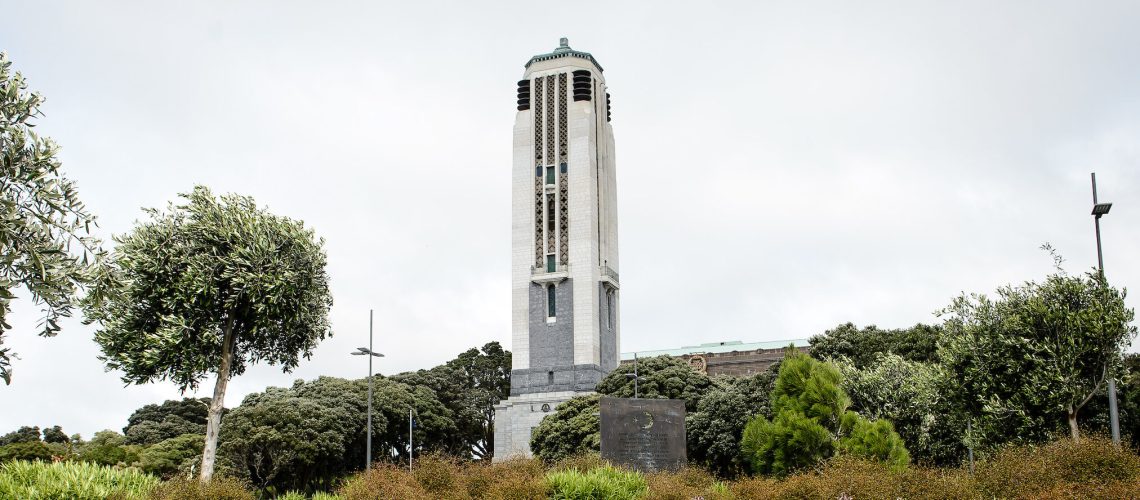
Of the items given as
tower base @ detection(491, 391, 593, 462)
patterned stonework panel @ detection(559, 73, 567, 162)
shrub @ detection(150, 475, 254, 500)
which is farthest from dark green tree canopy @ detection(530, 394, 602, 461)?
shrub @ detection(150, 475, 254, 500)

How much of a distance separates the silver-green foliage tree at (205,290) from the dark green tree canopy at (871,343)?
120 feet

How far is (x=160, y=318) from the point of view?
1314 inches

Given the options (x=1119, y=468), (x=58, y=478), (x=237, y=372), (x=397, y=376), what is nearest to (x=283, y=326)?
(x=237, y=372)

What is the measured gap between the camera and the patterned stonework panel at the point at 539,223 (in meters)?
83.1

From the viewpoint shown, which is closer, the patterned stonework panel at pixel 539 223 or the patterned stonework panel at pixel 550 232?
the patterned stonework panel at pixel 550 232

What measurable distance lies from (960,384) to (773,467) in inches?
259

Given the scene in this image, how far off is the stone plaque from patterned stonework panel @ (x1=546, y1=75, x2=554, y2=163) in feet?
176

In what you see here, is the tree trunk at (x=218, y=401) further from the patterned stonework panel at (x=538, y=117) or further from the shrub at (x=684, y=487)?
the patterned stonework panel at (x=538, y=117)

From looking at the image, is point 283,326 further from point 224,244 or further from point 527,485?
point 527,485

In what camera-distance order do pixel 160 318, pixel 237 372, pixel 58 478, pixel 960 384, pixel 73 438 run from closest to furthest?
pixel 58 478, pixel 960 384, pixel 160 318, pixel 237 372, pixel 73 438

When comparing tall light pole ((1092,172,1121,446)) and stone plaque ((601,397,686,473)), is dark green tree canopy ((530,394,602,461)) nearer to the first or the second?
stone plaque ((601,397,686,473))

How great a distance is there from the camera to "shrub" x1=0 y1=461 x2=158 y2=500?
21438 mm

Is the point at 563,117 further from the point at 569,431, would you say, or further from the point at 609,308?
the point at 569,431

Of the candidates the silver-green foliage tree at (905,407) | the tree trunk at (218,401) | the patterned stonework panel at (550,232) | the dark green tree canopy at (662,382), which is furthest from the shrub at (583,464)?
the patterned stonework panel at (550,232)
